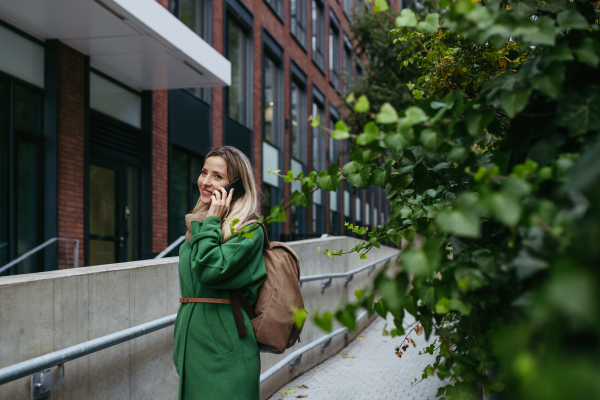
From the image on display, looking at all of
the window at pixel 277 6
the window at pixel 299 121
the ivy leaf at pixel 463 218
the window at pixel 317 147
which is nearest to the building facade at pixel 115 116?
the window at pixel 277 6

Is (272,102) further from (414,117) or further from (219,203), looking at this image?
(414,117)

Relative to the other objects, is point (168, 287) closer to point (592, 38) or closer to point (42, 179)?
point (592, 38)

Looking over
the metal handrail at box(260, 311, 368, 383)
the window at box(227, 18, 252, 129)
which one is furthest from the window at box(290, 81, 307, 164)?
the metal handrail at box(260, 311, 368, 383)

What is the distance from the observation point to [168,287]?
391 centimetres

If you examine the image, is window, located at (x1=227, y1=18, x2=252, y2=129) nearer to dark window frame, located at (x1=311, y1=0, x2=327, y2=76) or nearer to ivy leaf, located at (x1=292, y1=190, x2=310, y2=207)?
dark window frame, located at (x1=311, y1=0, x2=327, y2=76)

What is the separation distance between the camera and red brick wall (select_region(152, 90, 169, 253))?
10977mm

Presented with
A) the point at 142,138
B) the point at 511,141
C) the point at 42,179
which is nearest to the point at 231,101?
the point at 142,138

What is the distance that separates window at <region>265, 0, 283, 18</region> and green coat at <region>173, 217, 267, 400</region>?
15733 mm

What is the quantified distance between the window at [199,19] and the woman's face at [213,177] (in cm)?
986

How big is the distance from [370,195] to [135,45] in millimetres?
27823

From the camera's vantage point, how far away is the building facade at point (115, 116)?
7.78 m

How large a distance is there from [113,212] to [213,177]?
7.73 m

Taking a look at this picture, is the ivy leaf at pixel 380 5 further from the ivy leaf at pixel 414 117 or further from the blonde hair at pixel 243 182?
the blonde hair at pixel 243 182

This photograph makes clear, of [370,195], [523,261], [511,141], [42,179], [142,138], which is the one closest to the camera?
[523,261]
